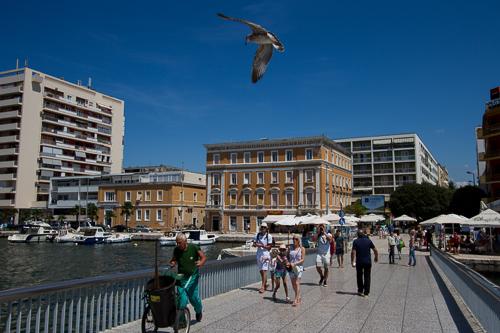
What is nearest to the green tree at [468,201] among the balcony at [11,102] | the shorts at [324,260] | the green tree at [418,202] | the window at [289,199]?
the green tree at [418,202]

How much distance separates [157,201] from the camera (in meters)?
70.2

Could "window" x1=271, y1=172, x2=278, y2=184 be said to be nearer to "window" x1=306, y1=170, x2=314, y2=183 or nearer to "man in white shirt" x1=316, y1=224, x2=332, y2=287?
"window" x1=306, y1=170, x2=314, y2=183

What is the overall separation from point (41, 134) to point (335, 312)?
3225 inches

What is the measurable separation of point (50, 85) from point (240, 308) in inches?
3295

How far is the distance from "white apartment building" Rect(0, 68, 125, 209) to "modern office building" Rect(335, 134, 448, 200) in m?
54.5

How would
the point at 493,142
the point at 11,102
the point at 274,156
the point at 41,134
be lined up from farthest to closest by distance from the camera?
the point at 41,134, the point at 11,102, the point at 274,156, the point at 493,142

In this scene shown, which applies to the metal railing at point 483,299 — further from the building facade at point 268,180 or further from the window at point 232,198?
the window at point 232,198

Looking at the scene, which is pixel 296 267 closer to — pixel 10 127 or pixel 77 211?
pixel 77 211

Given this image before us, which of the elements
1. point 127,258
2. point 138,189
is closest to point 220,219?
point 138,189

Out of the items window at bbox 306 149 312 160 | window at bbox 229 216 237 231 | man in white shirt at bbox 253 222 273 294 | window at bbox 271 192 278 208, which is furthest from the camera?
window at bbox 229 216 237 231

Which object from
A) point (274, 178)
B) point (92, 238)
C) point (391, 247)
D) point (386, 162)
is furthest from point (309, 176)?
point (391, 247)

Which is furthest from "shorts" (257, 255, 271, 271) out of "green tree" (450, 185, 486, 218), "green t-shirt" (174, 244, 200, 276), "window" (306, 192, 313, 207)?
"window" (306, 192, 313, 207)

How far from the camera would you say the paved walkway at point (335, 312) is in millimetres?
7645

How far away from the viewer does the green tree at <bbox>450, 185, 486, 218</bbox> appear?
177 ft
